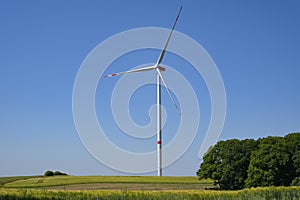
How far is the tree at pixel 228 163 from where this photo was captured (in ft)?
255

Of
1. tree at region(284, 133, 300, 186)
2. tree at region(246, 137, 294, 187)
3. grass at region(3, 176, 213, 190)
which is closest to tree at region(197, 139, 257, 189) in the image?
grass at region(3, 176, 213, 190)

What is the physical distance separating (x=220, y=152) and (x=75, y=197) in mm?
50918

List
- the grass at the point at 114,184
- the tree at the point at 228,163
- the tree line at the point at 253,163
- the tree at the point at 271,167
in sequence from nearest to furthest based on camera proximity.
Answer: the grass at the point at 114,184 < the tree at the point at 271,167 < the tree line at the point at 253,163 < the tree at the point at 228,163

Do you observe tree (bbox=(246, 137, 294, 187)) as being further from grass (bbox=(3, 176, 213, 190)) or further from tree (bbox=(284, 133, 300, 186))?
grass (bbox=(3, 176, 213, 190))

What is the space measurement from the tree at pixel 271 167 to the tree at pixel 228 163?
12.9 feet

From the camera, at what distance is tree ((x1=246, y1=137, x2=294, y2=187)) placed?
71.6 meters

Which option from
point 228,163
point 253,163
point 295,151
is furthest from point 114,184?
point 295,151

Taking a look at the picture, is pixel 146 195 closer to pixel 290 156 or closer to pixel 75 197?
pixel 75 197

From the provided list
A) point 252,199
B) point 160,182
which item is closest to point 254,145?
point 160,182

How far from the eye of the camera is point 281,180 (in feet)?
238

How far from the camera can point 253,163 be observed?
2908 inches

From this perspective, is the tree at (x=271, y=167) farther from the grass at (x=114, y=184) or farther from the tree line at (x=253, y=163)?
the grass at (x=114, y=184)

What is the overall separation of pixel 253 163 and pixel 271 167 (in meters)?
3.08

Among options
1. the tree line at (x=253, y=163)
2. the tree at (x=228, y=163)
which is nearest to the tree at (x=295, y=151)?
the tree line at (x=253, y=163)
